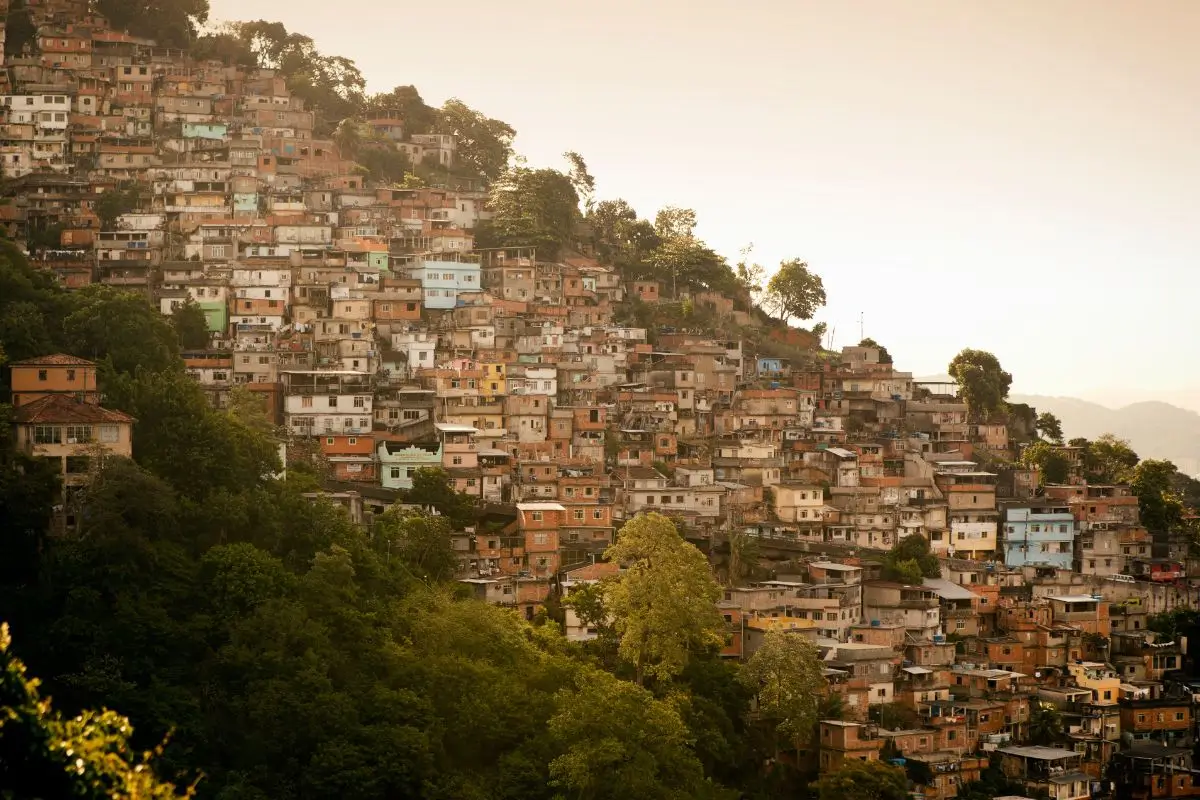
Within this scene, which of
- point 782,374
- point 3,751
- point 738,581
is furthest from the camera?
point 782,374

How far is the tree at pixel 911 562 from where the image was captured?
3884 centimetres

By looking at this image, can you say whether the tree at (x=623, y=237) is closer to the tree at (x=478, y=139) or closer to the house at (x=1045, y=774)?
the tree at (x=478, y=139)

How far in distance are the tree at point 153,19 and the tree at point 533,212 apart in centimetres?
1351

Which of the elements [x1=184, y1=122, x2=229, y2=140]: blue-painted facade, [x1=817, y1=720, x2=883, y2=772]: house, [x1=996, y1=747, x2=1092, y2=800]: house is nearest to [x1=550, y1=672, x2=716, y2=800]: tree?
[x1=817, y1=720, x2=883, y2=772]: house

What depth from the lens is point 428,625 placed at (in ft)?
102

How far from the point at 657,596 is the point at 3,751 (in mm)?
20256

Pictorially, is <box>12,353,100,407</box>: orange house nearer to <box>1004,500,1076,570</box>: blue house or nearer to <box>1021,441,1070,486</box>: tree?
<box>1004,500,1076,570</box>: blue house

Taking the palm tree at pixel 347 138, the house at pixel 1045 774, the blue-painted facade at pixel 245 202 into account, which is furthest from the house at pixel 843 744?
the palm tree at pixel 347 138

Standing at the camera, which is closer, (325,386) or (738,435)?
(325,386)

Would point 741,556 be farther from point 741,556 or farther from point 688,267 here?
point 688,267

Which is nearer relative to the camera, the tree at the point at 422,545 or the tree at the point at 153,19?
the tree at the point at 422,545

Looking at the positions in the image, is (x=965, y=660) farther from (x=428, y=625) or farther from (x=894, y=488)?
(x=428, y=625)

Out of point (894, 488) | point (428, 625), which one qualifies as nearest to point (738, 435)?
point (894, 488)

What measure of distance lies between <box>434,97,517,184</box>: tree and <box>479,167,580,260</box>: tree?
5207 mm
